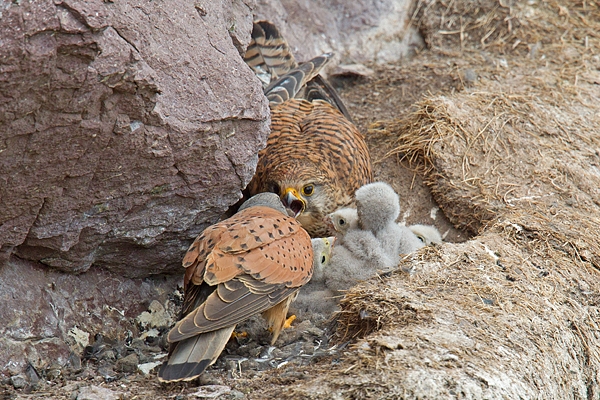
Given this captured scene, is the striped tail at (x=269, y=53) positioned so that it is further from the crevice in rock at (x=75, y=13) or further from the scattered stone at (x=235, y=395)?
the scattered stone at (x=235, y=395)

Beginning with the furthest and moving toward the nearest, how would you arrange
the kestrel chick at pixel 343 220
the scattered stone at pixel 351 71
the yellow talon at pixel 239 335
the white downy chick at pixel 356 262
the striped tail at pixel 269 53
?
the scattered stone at pixel 351 71
the striped tail at pixel 269 53
the kestrel chick at pixel 343 220
the white downy chick at pixel 356 262
the yellow talon at pixel 239 335

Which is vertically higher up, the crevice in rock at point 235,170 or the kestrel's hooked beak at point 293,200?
the crevice in rock at point 235,170

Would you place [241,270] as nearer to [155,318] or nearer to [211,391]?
[211,391]

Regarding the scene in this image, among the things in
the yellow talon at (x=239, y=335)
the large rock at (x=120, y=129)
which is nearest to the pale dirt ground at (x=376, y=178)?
the yellow talon at (x=239, y=335)

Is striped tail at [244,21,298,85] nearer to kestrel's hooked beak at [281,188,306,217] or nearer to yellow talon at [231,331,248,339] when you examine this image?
kestrel's hooked beak at [281,188,306,217]

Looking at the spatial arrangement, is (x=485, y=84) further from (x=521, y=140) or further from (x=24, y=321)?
(x=24, y=321)

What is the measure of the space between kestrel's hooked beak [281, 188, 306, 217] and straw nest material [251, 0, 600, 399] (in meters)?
1.03

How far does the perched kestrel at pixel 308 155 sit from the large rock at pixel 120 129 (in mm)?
939

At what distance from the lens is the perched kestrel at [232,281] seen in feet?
10.7

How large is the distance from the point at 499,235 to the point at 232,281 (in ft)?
5.92

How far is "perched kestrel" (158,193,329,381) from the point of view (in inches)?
129

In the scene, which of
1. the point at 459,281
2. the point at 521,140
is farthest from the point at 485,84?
the point at 459,281

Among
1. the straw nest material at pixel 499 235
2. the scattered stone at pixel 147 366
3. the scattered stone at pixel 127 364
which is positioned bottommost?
the straw nest material at pixel 499 235

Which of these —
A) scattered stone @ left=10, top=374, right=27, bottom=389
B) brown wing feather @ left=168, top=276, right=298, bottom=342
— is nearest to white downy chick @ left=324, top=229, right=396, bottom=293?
brown wing feather @ left=168, top=276, right=298, bottom=342
